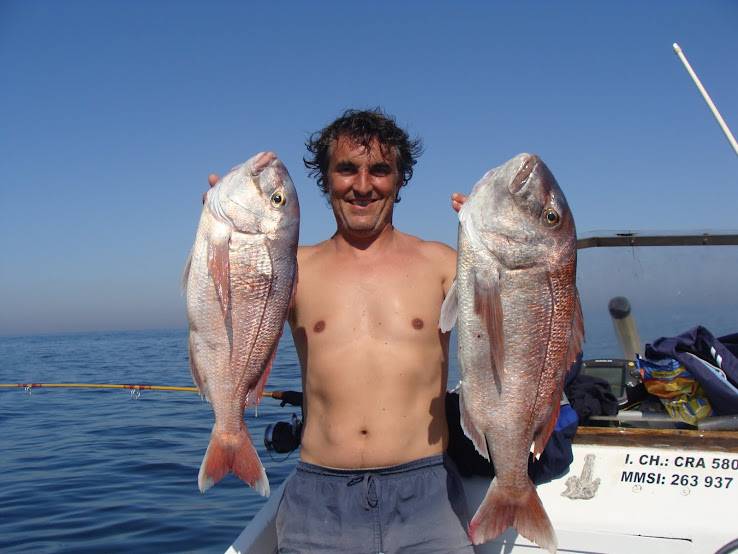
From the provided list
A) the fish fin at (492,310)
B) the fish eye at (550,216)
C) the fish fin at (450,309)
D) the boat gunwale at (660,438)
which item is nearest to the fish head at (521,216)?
the fish eye at (550,216)

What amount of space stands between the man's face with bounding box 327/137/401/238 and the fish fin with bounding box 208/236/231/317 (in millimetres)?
853

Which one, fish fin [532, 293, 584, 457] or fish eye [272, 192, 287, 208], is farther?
fish eye [272, 192, 287, 208]

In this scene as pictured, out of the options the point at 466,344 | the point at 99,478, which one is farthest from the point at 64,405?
the point at 466,344

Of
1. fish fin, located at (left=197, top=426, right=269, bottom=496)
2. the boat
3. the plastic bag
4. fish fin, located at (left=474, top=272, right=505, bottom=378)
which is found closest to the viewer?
fish fin, located at (left=474, top=272, right=505, bottom=378)

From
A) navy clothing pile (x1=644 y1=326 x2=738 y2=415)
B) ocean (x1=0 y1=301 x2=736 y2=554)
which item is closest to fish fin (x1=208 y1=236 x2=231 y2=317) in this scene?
ocean (x1=0 y1=301 x2=736 y2=554)

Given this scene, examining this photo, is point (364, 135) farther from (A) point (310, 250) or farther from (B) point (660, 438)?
(B) point (660, 438)

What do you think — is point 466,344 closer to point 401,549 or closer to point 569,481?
point 401,549

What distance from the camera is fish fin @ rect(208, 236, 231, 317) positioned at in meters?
2.51

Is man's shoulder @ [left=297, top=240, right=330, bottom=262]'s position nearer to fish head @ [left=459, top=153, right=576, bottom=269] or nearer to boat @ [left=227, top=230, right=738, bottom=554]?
fish head @ [left=459, top=153, right=576, bottom=269]

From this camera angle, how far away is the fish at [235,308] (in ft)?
8.29

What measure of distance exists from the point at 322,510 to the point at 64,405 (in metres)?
12.4

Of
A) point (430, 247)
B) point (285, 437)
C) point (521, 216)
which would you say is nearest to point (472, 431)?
point (521, 216)

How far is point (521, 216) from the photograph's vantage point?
2.39 meters

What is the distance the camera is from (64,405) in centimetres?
1302
